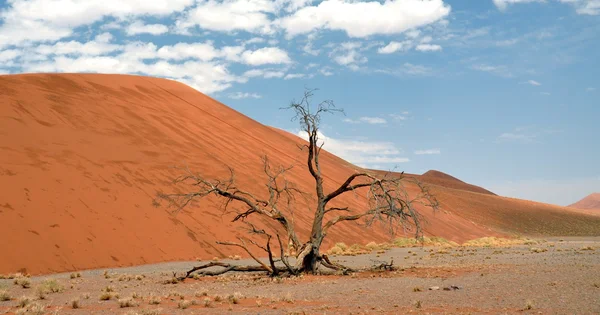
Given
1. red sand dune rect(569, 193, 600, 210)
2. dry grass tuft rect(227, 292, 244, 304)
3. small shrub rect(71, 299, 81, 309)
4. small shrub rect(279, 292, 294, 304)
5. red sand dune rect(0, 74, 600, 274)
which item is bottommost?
small shrub rect(71, 299, 81, 309)

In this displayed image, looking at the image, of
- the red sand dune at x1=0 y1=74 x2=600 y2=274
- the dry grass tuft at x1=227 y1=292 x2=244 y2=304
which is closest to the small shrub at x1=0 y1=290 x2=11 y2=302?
the dry grass tuft at x1=227 y1=292 x2=244 y2=304

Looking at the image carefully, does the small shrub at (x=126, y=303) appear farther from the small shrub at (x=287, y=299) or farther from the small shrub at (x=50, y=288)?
the small shrub at (x=50, y=288)

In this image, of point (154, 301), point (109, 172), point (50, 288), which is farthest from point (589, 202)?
point (154, 301)

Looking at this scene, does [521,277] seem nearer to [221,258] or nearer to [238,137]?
[221,258]

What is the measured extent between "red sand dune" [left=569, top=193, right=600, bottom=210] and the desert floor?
189m

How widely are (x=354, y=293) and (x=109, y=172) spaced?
17239 millimetres

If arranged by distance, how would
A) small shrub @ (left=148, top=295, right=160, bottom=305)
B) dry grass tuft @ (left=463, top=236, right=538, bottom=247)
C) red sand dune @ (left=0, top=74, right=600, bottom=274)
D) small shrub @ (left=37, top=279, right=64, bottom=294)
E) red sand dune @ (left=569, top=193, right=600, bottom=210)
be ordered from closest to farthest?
small shrub @ (left=148, top=295, right=160, bottom=305) < small shrub @ (left=37, top=279, right=64, bottom=294) < red sand dune @ (left=0, top=74, right=600, bottom=274) < dry grass tuft @ (left=463, top=236, right=538, bottom=247) < red sand dune @ (left=569, top=193, right=600, bottom=210)

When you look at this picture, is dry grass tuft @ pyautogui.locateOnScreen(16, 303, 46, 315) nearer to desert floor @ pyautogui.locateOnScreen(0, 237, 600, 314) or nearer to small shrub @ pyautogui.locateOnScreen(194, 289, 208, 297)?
desert floor @ pyautogui.locateOnScreen(0, 237, 600, 314)

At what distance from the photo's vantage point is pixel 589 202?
618 ft

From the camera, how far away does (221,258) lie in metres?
23.0

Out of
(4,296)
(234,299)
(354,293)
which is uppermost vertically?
(354,293)

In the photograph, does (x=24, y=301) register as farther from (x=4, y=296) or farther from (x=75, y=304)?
(x=4, y=296)

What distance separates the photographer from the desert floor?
359 inches

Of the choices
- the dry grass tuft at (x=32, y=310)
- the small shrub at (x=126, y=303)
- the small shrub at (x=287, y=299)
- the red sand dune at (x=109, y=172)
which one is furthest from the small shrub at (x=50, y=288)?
the red sand dune at (x=109, y=172)
